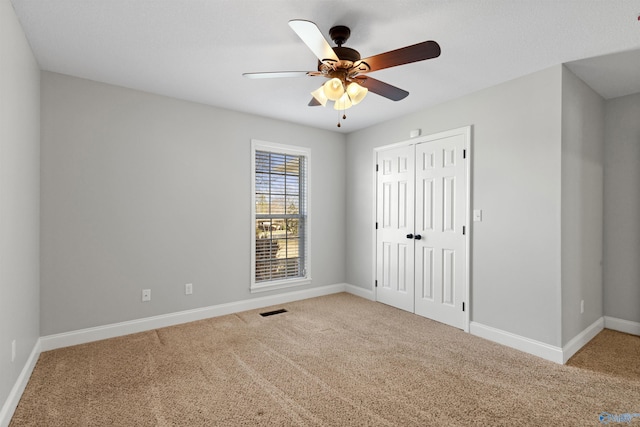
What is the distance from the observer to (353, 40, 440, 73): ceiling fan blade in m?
1.86

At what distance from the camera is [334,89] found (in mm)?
2293

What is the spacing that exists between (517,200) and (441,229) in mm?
875

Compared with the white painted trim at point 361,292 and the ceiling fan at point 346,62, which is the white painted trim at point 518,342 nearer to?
the white painted trim at point 361,292

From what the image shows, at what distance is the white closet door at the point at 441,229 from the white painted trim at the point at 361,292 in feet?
2.62

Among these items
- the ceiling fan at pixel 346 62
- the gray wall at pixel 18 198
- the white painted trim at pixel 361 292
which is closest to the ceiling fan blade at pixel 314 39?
the ceiling fan at pixel 346 62

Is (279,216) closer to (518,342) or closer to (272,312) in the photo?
(272,312)

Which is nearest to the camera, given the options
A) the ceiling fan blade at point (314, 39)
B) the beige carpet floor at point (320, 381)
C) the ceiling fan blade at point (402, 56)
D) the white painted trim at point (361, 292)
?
the ceiling fan blade at point (314, 39)

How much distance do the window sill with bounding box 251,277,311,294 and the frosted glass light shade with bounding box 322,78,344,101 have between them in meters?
2.77

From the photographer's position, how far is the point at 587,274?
3266 mm

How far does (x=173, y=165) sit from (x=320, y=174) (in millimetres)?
2088

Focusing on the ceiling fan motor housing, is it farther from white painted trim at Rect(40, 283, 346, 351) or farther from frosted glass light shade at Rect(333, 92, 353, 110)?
white painted trim at Rect(40, 283, 346, 351)

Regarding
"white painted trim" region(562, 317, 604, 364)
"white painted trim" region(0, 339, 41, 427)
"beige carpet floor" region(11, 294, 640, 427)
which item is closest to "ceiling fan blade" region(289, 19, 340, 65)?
"beige carpet floor" region(11, 294, 640, 427)

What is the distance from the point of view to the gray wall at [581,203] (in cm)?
287

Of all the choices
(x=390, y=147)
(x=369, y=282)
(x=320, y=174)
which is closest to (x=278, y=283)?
(x=369, y=282)
